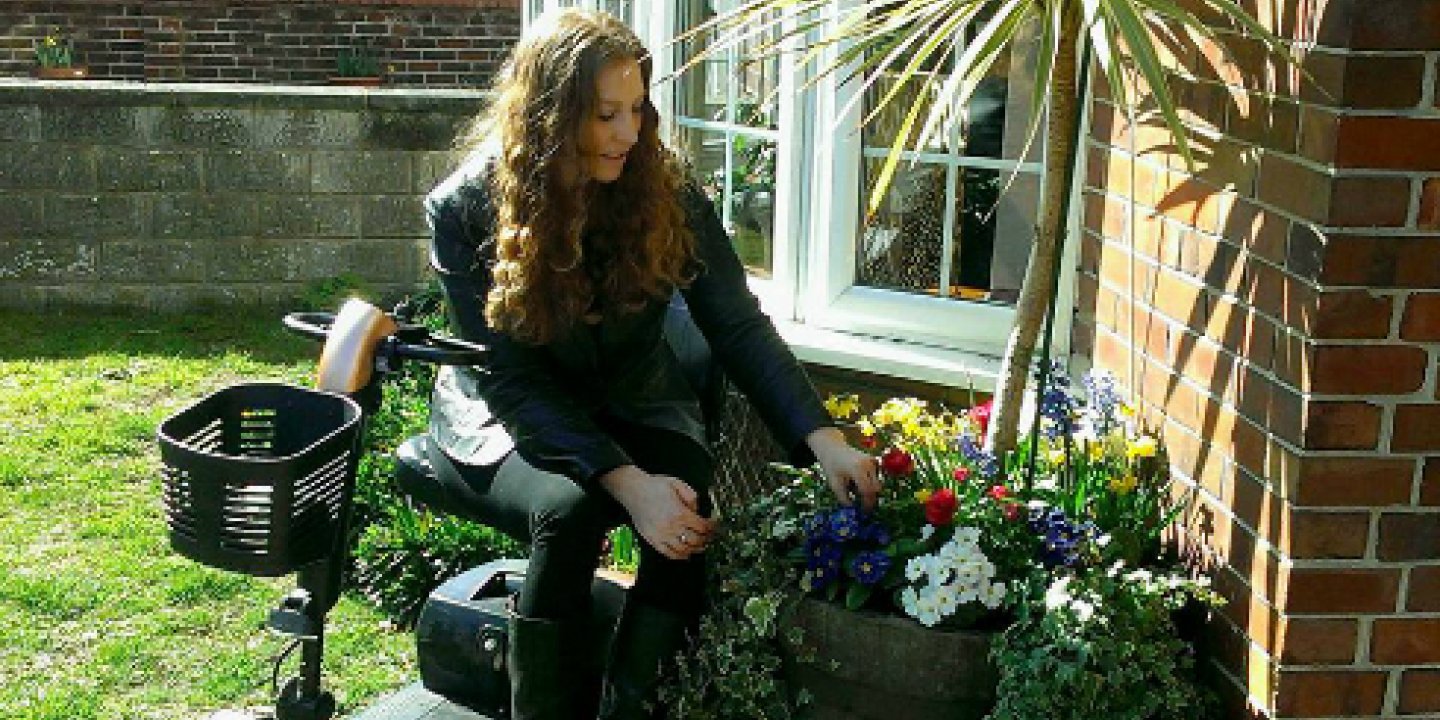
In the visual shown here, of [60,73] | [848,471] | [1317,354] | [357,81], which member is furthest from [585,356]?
[60,73]

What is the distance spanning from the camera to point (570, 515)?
A: 289 cm

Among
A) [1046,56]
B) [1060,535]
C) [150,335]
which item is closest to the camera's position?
[1046,56]

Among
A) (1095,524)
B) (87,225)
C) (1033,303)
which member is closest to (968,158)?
(1033,303)

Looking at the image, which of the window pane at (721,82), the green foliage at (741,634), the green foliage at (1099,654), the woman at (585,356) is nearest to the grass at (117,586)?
the woman at (585,356)

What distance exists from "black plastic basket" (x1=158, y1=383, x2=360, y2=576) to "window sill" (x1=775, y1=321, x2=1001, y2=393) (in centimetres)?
134

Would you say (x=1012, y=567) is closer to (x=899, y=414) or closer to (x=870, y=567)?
(x=870, y=567)

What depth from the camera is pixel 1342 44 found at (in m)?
2.40

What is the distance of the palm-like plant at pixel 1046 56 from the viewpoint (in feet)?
8.25

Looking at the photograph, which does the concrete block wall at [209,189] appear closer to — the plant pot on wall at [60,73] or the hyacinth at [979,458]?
the plant pot on wall at [60,73]

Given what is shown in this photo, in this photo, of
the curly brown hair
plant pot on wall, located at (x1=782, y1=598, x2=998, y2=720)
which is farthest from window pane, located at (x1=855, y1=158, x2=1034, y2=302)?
plant pot on wall, located at (x1=782, y1=598, x2=998, y2=720)

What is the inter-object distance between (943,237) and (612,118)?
4.07 ft

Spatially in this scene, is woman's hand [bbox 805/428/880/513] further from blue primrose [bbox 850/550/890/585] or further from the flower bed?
blue primrose [bbox 850/550/890/585]

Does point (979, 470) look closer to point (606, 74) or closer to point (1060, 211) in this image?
point (1060, 211)

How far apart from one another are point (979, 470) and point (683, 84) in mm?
1761
